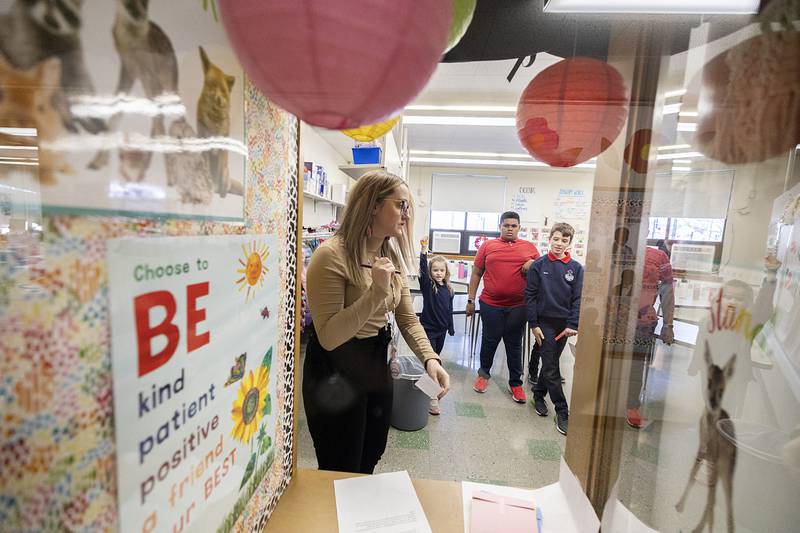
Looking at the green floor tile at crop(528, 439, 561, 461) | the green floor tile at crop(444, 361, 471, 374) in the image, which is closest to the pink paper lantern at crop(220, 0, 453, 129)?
the green floor tile at crop(528, 439, 561, 461)

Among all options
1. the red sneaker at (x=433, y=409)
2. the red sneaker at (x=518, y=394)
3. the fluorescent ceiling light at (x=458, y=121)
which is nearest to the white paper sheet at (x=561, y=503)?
the red sneaker at (x=433, y=409)

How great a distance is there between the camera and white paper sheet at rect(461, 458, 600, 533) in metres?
0.67

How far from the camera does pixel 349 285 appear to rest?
3.25ft

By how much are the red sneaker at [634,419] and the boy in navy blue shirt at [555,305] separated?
5.58ft

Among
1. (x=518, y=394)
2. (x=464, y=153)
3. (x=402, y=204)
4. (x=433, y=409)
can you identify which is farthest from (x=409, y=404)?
(x=464, y=153)

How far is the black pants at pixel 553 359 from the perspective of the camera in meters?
2.42

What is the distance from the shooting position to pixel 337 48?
1.19ft

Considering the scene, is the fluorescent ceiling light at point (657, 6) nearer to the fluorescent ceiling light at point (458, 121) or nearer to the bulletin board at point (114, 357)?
the bulletin board at point (114, 357)

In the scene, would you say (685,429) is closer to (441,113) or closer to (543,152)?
(543,152)

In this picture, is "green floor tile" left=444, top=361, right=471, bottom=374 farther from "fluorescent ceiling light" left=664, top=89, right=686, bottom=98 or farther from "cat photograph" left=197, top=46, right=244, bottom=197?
"cat photograph" left=197, top=46, right=244, bottom=197

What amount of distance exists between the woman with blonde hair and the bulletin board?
0.36m

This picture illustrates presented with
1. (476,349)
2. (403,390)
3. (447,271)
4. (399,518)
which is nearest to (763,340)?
(399,518)

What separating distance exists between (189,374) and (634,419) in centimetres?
87

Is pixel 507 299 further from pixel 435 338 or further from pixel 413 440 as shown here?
pixel 413 440
